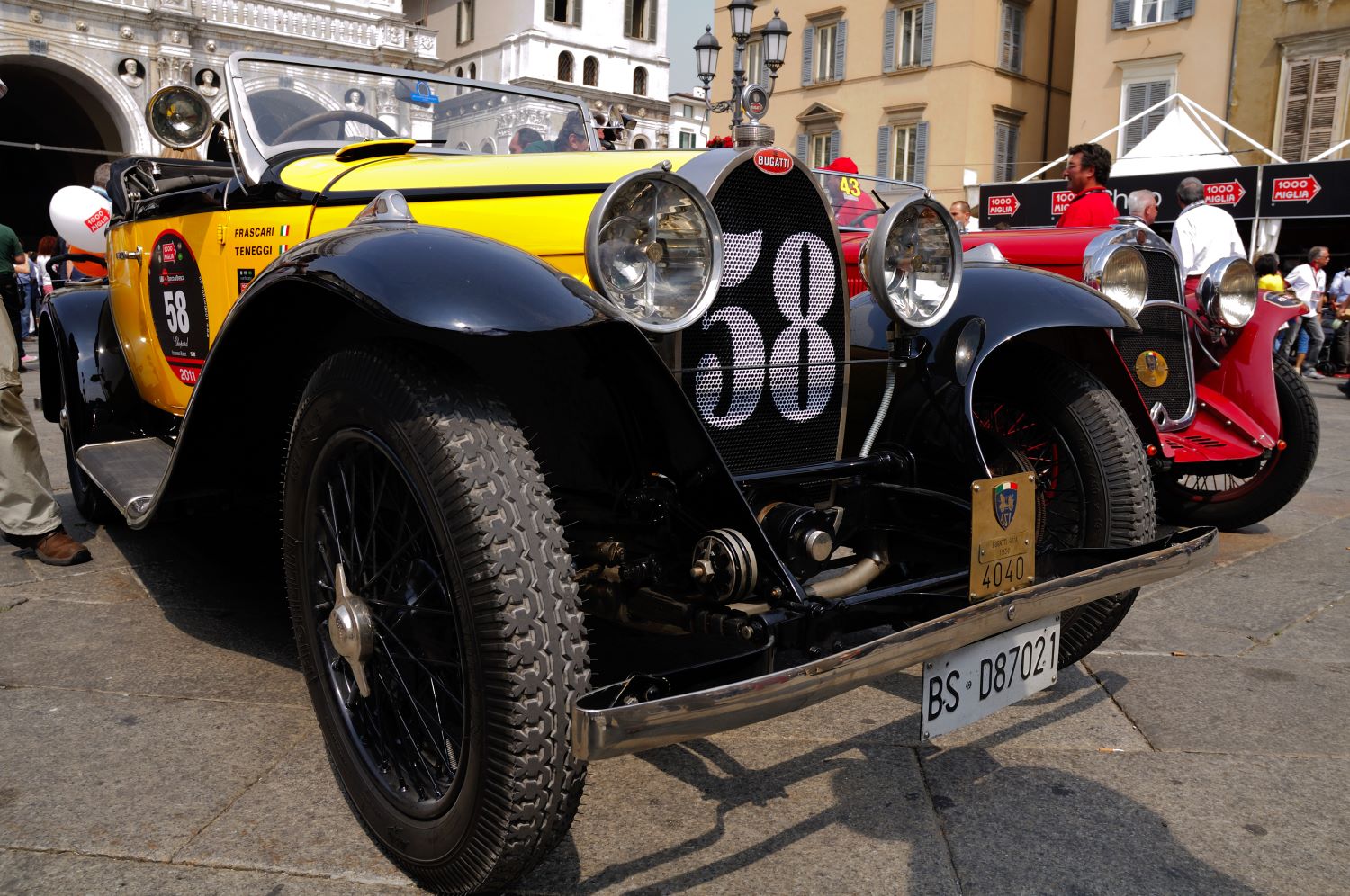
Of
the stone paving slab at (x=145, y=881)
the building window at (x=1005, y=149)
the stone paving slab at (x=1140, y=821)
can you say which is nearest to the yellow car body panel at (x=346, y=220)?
the stone paving slab at (x=145, y=881)

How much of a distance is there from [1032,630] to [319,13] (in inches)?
1212

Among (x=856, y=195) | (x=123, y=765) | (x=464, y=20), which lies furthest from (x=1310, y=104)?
(x=464, y=20)

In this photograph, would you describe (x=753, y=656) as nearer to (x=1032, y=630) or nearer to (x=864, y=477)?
(x=1032, y=630)

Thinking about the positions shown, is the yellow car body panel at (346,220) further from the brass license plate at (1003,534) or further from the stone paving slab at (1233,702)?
the stone paving slab at (1233,702)

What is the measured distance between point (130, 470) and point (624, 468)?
6.91 feet

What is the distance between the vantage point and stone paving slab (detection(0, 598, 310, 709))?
8.97 ft

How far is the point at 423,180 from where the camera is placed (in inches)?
110

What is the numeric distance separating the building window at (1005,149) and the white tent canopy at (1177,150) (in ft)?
26.5

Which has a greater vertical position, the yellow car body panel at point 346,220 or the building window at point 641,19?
the building window at point 641,19

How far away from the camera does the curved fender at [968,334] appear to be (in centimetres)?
244

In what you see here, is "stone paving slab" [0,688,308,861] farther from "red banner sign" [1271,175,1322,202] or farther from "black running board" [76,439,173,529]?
"red banner sign" [1271,175,1322,202]

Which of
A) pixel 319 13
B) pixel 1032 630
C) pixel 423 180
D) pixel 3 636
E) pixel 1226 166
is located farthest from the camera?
pixel 319 13

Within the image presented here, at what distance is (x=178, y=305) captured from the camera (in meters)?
3.66

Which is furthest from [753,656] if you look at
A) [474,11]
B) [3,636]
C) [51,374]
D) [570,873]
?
[474,11]
